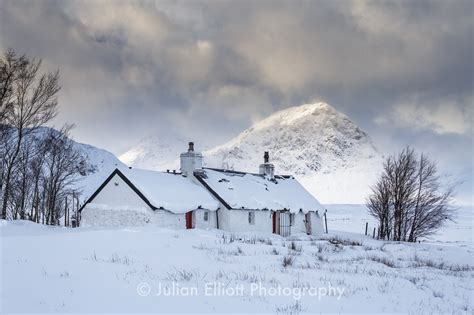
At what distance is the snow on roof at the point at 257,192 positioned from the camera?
33.0 metres

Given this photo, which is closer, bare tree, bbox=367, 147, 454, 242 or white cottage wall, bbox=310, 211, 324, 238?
bare tree, bbox=367, 147, 454, 242

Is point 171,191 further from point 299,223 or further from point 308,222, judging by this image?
point 308,222

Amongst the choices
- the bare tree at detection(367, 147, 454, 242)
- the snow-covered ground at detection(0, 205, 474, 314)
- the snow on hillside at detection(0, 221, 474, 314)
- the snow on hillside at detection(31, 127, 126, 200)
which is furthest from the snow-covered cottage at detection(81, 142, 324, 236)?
the snow on hillside at detection(31, 127, 126, 200)

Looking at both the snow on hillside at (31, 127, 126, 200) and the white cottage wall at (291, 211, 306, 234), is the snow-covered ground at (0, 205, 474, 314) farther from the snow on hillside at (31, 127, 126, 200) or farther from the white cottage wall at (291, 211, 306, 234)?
the snow on hillside at (31, 127, 126, 200)

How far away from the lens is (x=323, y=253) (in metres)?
16.4

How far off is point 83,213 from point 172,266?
21433mm

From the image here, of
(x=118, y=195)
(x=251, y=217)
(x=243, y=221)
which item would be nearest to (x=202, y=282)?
(x=118, y=195)

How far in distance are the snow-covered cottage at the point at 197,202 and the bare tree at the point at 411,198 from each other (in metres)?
6.59

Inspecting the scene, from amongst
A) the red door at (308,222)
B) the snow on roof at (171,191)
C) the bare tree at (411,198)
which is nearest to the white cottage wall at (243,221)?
the snow on roof at (171,191)

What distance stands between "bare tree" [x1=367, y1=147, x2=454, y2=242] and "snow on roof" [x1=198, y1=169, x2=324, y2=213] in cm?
646

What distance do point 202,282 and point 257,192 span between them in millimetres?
26716

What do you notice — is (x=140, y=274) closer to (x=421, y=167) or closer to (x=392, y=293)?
(x=392, y=293)

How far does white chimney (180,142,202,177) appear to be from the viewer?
34.1 metres

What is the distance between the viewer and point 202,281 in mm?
9500
